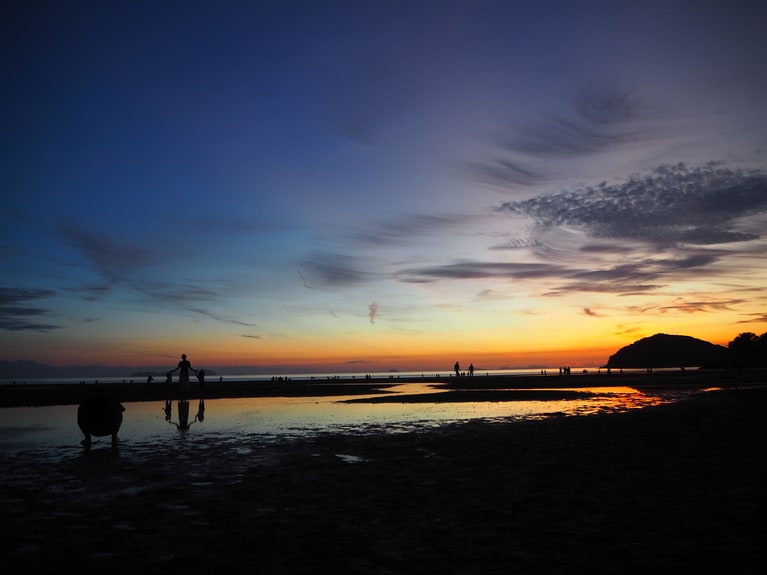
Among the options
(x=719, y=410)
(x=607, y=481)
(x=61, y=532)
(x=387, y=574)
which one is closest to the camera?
(x=387, y=574)

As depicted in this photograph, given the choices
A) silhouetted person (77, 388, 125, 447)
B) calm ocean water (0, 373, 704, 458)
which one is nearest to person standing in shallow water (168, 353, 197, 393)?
calm ocean water (0, 373, 704, 458)

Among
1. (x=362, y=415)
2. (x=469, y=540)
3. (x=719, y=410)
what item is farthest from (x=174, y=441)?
(x=719, y=410)

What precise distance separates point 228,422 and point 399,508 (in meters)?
18.8

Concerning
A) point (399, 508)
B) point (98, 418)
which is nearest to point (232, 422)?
point (98, 418)

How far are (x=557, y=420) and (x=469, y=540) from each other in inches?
719

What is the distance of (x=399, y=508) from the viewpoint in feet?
34.8

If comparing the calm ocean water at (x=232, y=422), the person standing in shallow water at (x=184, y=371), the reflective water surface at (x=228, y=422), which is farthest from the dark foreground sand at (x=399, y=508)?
the person standing in shallow water at (x=184, y=371)

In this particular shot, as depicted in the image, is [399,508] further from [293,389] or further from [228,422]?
[293,389]

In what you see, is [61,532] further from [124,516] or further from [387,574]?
[387,574]

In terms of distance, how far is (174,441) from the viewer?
20312 mm

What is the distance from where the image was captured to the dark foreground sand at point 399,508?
771cm

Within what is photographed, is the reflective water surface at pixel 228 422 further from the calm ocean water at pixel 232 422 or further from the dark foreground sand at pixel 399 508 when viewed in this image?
the dark foreground sand at pixel 399 508

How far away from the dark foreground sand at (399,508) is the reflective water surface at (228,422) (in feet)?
8.76

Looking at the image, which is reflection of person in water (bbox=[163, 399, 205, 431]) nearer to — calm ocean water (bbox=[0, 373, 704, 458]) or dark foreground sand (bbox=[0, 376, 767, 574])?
calm ocean water (bbox=[0, 373, 704, 458])
